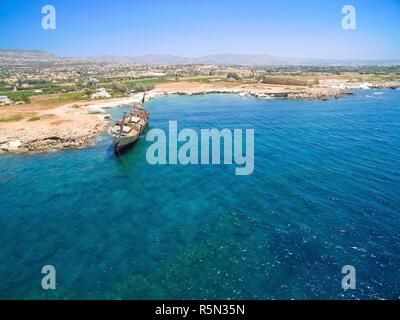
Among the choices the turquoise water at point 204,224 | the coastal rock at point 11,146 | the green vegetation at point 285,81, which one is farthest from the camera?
the green vegetation at point 285,81

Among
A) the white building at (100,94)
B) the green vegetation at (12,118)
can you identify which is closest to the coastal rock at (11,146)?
the green vegetation at (12,118)

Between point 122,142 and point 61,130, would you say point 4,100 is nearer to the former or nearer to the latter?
point 61,130

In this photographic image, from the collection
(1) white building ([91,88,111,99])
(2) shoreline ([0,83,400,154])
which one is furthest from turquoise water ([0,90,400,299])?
(1) white building ([91,88,111,99])

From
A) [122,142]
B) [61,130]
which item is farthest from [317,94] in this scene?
[61,130]

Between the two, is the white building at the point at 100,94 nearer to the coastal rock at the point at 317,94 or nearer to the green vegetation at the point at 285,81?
the coastal rock at the point at 317,94

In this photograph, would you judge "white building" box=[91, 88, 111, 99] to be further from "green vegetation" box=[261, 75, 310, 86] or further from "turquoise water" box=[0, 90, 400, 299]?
"green vegetation" box=[261, 75, 310, 86]

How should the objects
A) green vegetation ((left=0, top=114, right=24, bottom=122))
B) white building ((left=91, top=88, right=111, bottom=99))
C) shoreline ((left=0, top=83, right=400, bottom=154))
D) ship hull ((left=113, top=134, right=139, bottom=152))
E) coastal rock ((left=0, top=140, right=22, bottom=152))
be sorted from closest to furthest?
1. ship hull ((left=113, top=134, right=139, bottom=152))
2. coastal rock ((left=0, top=140, right=22, bottom=152))
3. shoreline ((left=0, top=83, right=400, bottom=154))
4. green vegetation ((left=0, top=114, right=24, bottom=122))
5. white building ((left=91, top=88, right=111, bottom=99))

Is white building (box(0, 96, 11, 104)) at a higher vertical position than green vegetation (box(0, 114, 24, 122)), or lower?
higher

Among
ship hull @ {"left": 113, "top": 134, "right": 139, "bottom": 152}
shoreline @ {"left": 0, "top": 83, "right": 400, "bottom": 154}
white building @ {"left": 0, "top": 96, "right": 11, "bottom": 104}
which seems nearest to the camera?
ship hull @ {"left": 113, "top": 134, "right": 139, "bottom": 152}
